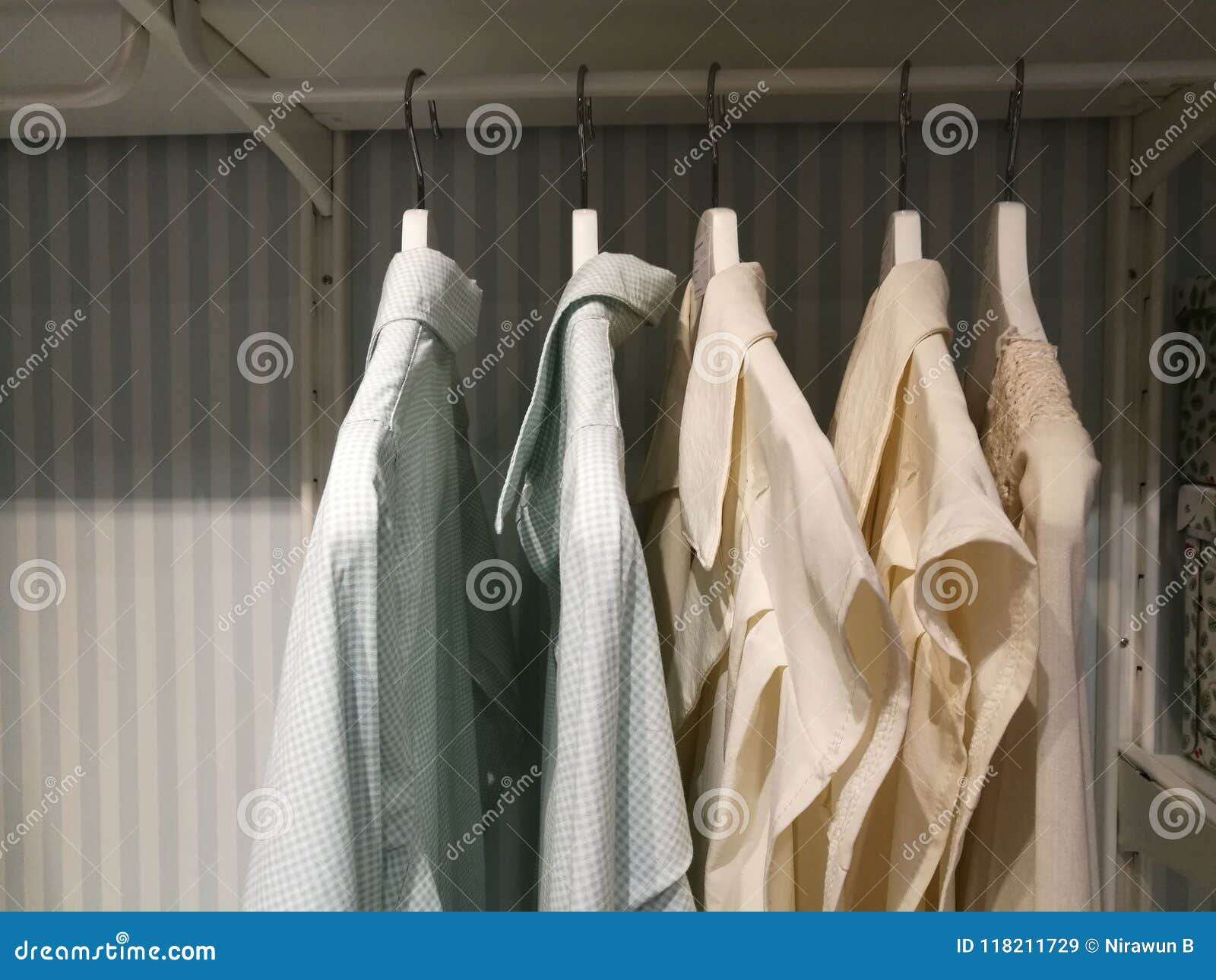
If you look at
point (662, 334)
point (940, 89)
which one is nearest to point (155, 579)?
point (662, 334)

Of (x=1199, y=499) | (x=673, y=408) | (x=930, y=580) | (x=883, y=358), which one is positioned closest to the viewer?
(x=930, y=580)

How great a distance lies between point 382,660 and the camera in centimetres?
55

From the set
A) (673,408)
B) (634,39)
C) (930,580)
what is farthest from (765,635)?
(634,39)

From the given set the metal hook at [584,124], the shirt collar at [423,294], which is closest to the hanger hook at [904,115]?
the metal hook at [584,124]

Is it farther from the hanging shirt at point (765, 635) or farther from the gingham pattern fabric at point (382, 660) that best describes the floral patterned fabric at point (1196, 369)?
the gingham pattern fabric at point (382, 660)

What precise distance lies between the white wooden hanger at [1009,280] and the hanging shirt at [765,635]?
164 millimetres

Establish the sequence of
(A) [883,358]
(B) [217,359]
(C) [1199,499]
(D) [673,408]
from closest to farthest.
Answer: (A) [883,358] → (D) [673,408] → (C) [1199,499] → (B) [217,359]

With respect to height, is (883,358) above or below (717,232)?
below

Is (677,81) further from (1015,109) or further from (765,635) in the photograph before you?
(765,635)

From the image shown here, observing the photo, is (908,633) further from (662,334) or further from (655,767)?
(662,334)

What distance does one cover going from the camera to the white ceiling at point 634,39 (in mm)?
693

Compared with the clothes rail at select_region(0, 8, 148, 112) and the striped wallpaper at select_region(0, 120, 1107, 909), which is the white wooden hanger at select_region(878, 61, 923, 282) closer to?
the striped wallpaper at select_region(0, 120, 1107, 909)

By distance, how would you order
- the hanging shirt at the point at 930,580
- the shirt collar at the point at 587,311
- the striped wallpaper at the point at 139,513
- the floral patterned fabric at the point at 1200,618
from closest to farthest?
the hanging shirt at the point at 930,580, the shirt collar at the point at 587,311, the floral patterned fabric at the point at 1200,618, the striped wallpaper at the point at 139,513

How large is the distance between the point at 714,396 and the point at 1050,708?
0.92ft
